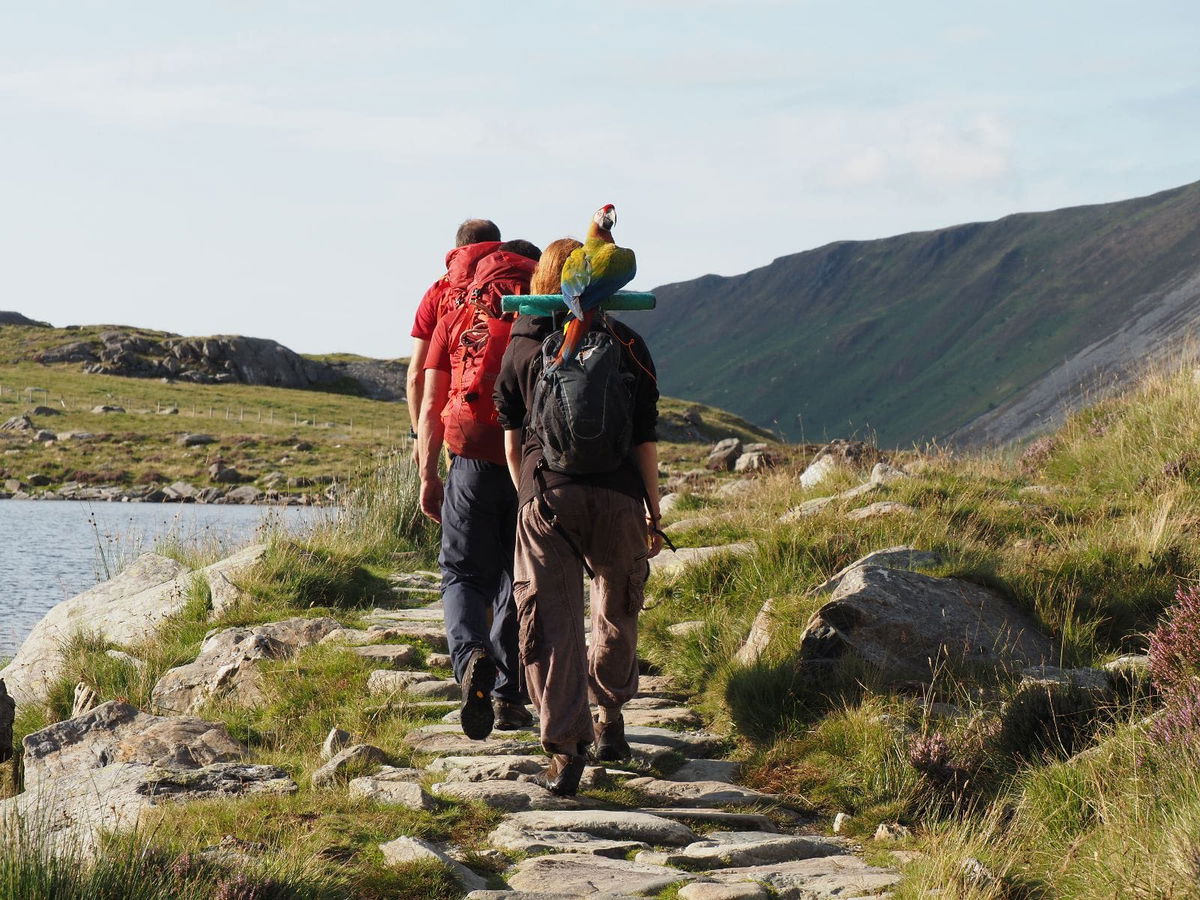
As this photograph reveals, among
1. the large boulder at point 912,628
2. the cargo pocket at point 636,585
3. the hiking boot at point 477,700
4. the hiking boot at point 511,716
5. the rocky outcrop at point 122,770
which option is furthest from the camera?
the large boulder at point 912,628

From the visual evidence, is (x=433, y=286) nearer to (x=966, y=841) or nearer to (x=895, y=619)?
(x=895, y=619)

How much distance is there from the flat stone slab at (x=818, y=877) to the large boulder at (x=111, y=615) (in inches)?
270

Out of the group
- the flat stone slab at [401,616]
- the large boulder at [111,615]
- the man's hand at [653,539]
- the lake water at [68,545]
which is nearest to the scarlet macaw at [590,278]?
the man's hand at [653,539]

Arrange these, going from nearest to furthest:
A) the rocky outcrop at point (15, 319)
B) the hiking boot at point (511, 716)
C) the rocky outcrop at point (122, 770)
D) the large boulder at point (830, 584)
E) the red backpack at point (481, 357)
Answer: the rocky outcrop at point (122, 770) < the red backpack at point (481, 357) < the hiking boot at point (511, 716) < the large boulder at point (830, 584) < the rocky outcrop at point (15, 319)

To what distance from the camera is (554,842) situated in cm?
486

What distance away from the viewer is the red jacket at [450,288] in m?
6.79

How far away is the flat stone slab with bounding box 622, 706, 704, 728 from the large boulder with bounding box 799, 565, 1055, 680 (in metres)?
0.75

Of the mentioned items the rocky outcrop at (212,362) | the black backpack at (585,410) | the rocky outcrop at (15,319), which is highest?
the rocky outcrop at (15,319)

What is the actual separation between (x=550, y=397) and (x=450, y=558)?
164 cm

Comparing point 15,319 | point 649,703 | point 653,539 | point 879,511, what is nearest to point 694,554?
point 879,511

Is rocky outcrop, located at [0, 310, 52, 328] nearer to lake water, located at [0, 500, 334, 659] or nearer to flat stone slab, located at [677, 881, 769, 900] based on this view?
lake water, located at [0, 500, 334, 659]

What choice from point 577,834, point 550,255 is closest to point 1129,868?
point 577,834

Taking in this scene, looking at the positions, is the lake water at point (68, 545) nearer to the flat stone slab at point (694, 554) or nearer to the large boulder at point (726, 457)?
the flat stone slab at point (694, 554)

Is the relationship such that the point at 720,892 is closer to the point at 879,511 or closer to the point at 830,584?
the point at 830,584
